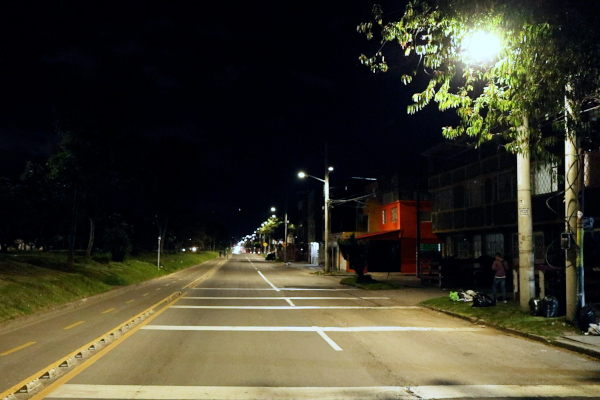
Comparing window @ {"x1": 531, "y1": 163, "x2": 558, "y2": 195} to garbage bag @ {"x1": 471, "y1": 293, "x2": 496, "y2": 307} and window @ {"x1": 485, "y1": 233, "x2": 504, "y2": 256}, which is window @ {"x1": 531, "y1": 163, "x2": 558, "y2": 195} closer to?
window @ {"x1": 485, "y1": 233, "x2": 504, "y2": 256}

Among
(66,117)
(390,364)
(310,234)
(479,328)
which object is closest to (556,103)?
(390,364)

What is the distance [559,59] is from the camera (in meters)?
9.38

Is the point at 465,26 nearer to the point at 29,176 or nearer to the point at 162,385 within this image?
the point at 162,385

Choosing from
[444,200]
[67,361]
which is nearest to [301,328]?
[67,361]

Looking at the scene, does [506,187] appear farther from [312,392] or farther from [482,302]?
[312,392]

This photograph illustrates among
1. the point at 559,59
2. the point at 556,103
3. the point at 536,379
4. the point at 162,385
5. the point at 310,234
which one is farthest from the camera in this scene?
the point at 310,234

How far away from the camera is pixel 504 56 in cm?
973

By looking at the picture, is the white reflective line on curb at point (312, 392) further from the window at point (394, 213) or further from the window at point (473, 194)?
the window at point (394, 213)

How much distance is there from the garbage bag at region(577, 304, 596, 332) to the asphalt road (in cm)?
138

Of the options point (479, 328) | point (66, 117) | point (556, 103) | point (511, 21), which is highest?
point (66, 117)

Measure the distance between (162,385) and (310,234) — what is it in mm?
84607

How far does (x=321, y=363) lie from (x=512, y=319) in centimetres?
755

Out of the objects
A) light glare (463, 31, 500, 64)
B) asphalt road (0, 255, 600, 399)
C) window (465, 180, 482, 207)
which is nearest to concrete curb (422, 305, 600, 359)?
asphalt road (0, 255, 600, 399)

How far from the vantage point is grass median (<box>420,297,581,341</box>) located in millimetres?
13289
